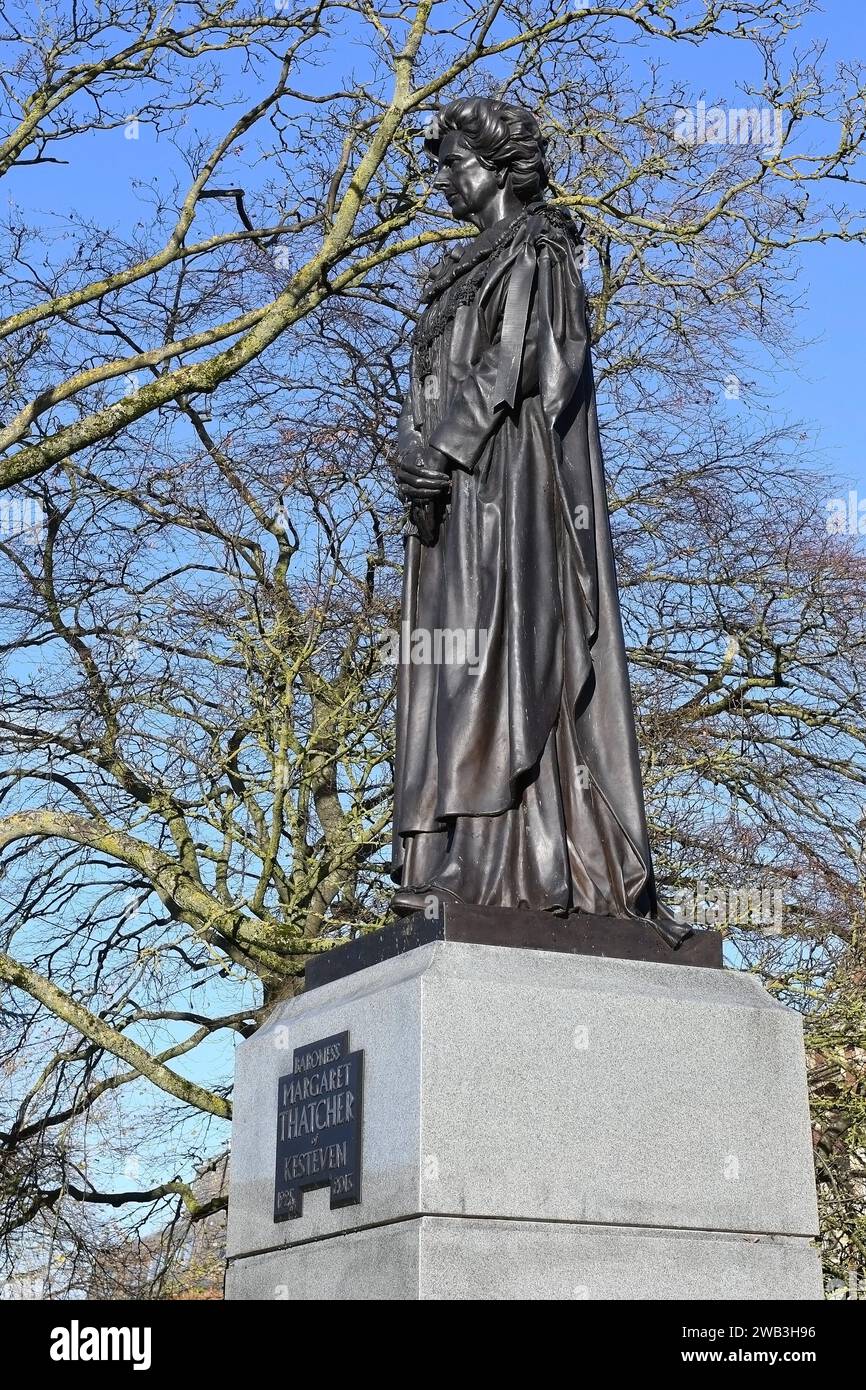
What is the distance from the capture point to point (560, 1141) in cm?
489

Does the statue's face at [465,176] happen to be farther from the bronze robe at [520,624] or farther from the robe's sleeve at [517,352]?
the robe's sleeve at [517,352]

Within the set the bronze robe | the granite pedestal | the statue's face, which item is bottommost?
the granite pedestal

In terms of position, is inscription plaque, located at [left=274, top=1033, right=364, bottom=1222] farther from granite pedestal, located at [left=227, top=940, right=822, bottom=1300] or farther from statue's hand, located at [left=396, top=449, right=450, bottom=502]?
statue's hand, located at [left=396, top=449, right=450, bottom=502]

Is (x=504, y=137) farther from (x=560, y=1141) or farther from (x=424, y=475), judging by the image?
(x=560, y=1141)

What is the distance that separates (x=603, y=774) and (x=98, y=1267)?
835 cm

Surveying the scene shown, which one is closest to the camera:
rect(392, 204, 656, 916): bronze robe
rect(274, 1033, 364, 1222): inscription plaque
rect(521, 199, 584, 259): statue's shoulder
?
rect(274, 1033, 364, 1222): inscription plaque

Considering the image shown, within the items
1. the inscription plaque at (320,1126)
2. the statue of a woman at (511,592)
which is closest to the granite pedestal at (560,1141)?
the inscription plaque at (320,1126)

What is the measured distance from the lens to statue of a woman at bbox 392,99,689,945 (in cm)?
566

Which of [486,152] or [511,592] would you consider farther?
[486,152]

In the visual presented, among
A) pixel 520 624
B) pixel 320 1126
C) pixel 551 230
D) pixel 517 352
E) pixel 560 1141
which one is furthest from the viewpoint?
pixel 551 230

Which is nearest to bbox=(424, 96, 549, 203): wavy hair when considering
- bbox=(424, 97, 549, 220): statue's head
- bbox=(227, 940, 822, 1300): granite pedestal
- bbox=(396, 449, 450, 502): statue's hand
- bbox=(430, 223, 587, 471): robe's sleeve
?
bbox=(424, 97, 549, 220): statue's head

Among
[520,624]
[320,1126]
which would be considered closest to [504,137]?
[520,624]

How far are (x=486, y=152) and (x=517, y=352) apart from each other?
0.84m

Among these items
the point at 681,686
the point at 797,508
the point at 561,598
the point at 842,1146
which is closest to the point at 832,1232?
the point at 842,1146
